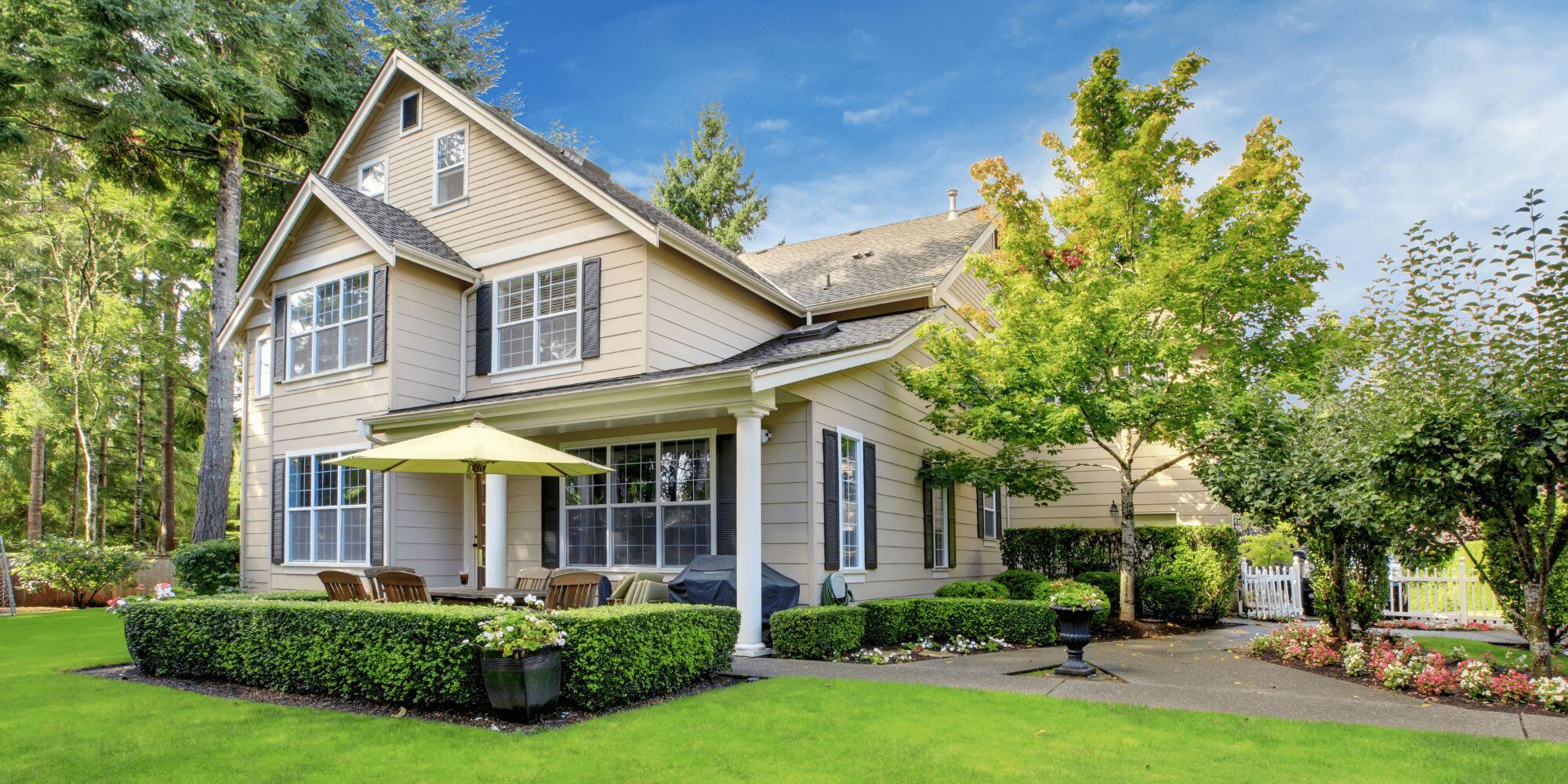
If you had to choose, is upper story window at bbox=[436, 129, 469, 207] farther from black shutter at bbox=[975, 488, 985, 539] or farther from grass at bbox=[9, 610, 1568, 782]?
black shutter at bbox=[975, 488, 985, 539]

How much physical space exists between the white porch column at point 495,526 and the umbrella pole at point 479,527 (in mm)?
104

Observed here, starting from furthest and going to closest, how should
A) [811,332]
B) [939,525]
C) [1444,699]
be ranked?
1. [939,525]
2. [811,332]
3. [1444,699]

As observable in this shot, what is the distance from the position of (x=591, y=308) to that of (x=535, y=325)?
124 cm

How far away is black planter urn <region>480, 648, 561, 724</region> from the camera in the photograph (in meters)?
6.61

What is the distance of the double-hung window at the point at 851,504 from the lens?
38.9ft

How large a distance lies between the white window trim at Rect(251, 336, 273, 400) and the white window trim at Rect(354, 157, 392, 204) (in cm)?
314

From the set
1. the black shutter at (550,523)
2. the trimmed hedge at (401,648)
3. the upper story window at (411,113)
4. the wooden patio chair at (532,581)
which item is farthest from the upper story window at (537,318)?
the trimmed hedge at (401,648)

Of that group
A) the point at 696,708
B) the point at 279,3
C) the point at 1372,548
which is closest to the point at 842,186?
the point at 279,3

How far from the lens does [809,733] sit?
630 centimetres

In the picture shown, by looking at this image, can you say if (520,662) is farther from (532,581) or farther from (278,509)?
(278,509)

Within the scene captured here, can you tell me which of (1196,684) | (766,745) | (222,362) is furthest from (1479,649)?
(222,362)

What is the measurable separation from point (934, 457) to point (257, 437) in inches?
471

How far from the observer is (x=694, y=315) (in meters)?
13.6

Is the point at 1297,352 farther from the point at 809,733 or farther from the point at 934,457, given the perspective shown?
the point at 809,733
